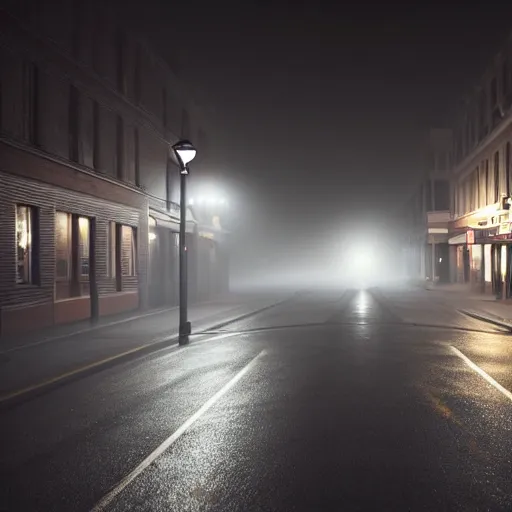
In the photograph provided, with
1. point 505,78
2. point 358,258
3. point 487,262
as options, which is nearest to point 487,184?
point 487,262

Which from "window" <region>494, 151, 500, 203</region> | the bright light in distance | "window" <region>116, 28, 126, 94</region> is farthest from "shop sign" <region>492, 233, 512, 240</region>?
the bright light in distance

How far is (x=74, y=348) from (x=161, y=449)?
25.0ft

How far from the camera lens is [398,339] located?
563 inches

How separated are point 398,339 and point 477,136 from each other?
82.8 ft

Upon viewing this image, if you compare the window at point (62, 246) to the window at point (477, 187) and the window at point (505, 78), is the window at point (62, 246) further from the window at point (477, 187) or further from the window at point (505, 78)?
the window at point (477, 187)

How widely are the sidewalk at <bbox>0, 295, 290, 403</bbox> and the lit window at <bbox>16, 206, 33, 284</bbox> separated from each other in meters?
1.81

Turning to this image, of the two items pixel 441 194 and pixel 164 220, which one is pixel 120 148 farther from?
pixel 441 194

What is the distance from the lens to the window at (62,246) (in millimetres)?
17516

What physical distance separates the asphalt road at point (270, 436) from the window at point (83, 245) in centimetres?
805

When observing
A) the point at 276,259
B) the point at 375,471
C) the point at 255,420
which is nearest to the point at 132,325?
the point at 255,420

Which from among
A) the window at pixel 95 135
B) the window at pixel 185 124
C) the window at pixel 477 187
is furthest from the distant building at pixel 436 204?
the window at pixel 95 135

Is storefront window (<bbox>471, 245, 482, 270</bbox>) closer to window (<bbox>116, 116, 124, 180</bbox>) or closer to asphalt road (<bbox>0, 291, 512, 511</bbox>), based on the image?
window (<bbox>116, 116, 124, 180</bbox>)

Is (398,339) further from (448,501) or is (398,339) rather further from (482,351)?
(448,501)

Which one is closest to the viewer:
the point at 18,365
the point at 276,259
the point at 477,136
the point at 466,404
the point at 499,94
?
the point at 466,404
